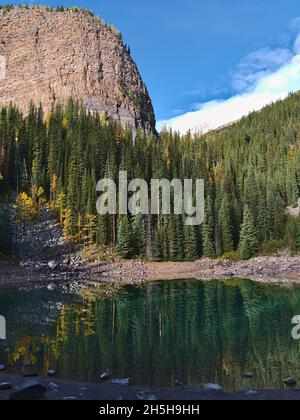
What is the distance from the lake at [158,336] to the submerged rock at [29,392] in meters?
4.77

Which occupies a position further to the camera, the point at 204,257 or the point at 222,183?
the point at 222,183

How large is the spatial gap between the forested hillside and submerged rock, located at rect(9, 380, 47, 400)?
66455 millimetres

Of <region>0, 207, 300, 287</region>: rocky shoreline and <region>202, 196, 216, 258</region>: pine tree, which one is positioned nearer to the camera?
<region>0, 207, 300, 287</region>: rocky shoreline

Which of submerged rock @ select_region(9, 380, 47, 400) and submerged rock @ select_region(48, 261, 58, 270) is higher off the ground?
submerged rock @ select_region(48, 261, 58, 270)

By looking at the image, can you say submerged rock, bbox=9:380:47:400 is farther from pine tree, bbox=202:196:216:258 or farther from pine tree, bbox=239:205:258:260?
pine tree, bbox=202:196:216:258

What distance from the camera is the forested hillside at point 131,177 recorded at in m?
89.7

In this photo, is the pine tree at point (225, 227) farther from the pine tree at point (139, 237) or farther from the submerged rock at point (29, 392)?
the submerged rock at point (29, 392)

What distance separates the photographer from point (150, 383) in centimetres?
1931

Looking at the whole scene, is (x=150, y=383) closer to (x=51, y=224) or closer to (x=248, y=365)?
(x=248, y=365)

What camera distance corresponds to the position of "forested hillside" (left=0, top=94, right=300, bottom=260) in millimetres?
89688

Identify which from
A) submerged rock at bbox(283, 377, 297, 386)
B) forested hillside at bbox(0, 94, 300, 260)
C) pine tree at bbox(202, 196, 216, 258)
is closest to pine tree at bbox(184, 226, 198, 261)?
forested hillside at bbox(0, 94, 300, 260)

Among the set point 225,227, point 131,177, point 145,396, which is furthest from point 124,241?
point 145,396
